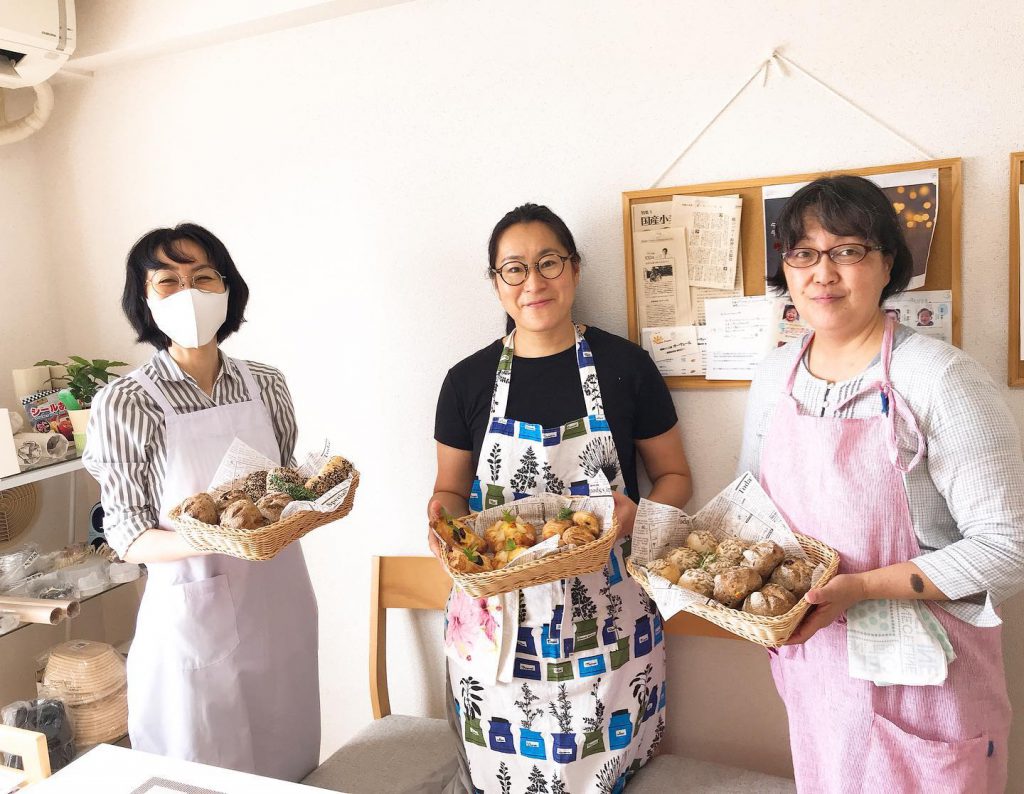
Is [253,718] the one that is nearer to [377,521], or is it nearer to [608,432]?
[377,521]

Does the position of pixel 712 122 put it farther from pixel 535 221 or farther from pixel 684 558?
pixel 684 558

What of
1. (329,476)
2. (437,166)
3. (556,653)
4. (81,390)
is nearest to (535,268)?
(437,166)

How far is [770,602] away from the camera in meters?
1.26

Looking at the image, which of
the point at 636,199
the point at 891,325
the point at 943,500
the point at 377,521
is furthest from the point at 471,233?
the point at 943,500

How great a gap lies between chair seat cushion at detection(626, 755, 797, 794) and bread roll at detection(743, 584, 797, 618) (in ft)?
2.42

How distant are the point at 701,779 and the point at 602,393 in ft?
3.04

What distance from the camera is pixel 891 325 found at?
1429 millimetres

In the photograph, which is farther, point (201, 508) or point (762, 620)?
point (201, 508)

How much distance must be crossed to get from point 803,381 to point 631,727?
89cm

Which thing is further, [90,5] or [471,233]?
[90,5]

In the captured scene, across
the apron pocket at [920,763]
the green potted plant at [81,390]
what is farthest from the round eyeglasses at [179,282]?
the apron pocket at [920,763]

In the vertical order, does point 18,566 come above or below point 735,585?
below

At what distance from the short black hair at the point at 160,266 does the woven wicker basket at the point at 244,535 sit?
485mm

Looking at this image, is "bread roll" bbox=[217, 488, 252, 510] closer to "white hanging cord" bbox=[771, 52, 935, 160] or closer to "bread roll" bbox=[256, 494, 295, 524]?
"bread roll" bbox=[256, 494, 295, 524]
